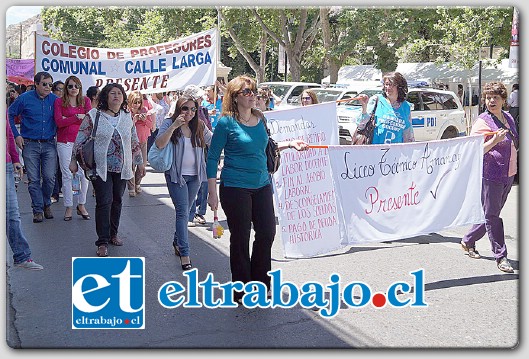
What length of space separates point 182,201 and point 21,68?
1.42m

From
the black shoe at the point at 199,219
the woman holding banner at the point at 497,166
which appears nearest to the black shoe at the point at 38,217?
the black shoe at the point at 199,219

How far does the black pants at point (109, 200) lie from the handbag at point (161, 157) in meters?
0.44

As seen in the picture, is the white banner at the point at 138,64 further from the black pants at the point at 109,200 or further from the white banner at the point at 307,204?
the white banner at the point at 307,204

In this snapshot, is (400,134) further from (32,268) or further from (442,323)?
(32,268)

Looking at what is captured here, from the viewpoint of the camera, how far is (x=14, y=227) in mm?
5023

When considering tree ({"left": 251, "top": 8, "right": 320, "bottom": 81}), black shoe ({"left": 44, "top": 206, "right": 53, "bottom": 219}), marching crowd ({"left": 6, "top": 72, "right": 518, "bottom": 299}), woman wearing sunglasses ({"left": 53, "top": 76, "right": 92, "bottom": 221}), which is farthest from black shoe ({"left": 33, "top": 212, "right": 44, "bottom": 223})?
tree ({"left": 251, "top": 8, "right": 320, "bottom": 81})

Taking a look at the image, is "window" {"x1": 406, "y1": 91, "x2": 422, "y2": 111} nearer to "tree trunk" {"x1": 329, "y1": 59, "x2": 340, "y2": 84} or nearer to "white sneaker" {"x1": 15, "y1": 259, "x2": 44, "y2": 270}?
"tree trunk" {"x1": 329, "y1": 59, "x2": 340, "y2": 84}

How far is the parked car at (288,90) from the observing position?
21.6ft

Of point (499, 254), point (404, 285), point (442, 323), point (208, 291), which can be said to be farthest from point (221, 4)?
point (499, 254)

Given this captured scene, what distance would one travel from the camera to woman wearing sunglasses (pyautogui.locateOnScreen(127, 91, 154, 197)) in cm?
637

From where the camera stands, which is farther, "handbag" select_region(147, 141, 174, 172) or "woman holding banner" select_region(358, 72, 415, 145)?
"woman holding banner" select_region(358, 72, 415, 145)

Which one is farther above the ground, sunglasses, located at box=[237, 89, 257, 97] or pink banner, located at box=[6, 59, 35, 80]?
pink banner, located at box=[6, 59, 35, 80]

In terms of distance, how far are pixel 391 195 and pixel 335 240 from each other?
1.66 ft

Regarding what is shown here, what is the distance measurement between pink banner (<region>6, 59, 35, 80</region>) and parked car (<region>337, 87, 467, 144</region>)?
2.53 m
